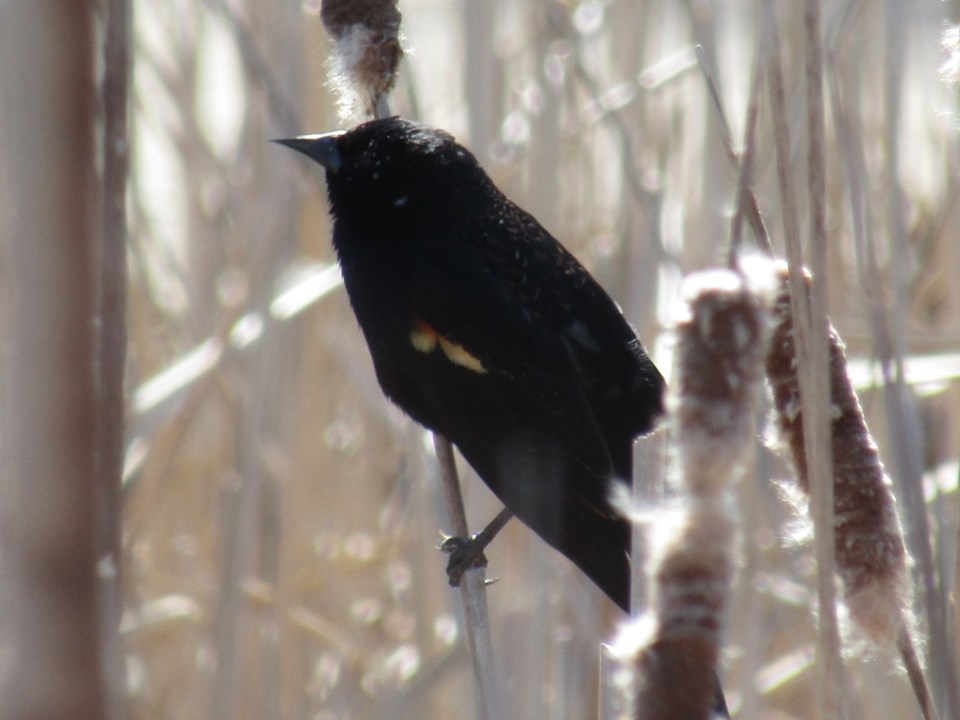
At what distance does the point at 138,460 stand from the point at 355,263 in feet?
1.71

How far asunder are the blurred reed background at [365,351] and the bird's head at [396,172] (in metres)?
0.09

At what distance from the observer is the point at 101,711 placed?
14.7 inches

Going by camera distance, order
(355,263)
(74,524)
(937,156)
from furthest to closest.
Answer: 1. (937,156)
2. (355,263)
3. (74,524)

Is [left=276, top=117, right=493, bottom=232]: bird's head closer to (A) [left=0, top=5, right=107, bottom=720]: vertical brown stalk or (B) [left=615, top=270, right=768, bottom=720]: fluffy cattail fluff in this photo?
(B) [left=615, top=270, right=768, bottom=720]: fluffy cattail fluff

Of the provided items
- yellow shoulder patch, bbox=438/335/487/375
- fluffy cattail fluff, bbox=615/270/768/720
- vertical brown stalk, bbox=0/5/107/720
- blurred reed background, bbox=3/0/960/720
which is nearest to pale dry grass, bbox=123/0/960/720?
blurred reed background, bbox=3/0/960/720

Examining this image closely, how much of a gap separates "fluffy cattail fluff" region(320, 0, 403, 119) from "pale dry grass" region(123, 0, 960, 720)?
31cm

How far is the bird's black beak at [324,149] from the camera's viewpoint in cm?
186

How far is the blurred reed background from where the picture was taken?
1.95 m

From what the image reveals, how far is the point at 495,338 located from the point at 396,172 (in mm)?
346

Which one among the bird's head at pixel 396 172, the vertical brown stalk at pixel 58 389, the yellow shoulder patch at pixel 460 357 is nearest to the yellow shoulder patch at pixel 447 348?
the yellow shoulder patch at pixel 460 357

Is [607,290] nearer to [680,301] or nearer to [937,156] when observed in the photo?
[937,156]

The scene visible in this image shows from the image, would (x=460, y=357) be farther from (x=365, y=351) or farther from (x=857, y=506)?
(x=857, y=506)

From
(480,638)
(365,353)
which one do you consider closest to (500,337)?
(480,638)

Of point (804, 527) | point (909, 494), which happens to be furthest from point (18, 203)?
point (909, 494)
